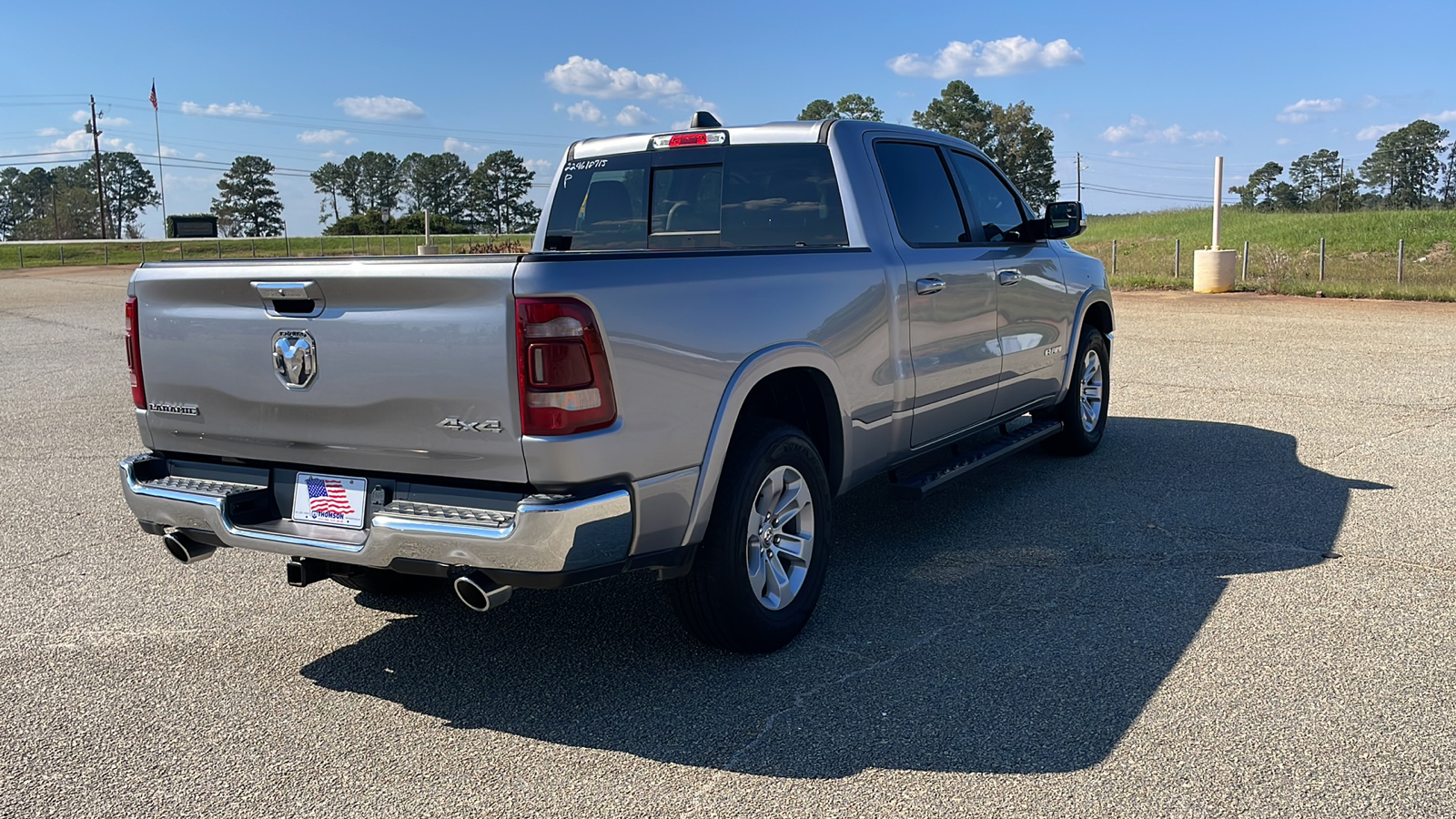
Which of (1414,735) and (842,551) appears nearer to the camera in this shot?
(1414,735)

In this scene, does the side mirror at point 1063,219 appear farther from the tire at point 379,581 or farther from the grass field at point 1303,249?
the grass field at point 1303,249

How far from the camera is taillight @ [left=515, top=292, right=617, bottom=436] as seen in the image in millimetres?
3299

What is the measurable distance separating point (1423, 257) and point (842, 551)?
43.3 m

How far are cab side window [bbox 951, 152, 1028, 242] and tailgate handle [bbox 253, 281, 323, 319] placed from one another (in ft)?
11.6

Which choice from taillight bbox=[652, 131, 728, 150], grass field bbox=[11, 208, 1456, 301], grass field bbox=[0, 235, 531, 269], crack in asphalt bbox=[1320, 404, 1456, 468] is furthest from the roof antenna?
grass field bbox=[0, 235, 531, 269]

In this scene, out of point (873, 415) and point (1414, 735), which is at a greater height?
point (873, 415)

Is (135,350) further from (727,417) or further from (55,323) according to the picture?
(55,323)

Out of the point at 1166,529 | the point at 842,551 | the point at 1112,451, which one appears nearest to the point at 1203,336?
the point at 1112,451

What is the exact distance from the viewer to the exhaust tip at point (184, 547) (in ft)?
13.0

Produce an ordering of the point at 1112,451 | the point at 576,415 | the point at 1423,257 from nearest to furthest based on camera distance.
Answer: the point at 576,415 → the point at 1112,451 → the point at 1423,257

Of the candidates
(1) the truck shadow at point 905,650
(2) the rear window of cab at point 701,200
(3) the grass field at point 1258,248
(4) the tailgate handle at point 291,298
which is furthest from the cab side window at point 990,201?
(3) the grass field at point 1258,248

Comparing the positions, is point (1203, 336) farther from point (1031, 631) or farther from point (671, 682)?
point (671, 682)

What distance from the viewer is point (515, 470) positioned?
3.37m

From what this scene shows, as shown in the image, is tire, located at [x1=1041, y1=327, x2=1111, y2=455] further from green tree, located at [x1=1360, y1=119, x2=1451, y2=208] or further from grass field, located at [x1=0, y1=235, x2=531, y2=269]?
green tree, located at [x1=1360, y1=119, x2=1451, y2=208]
